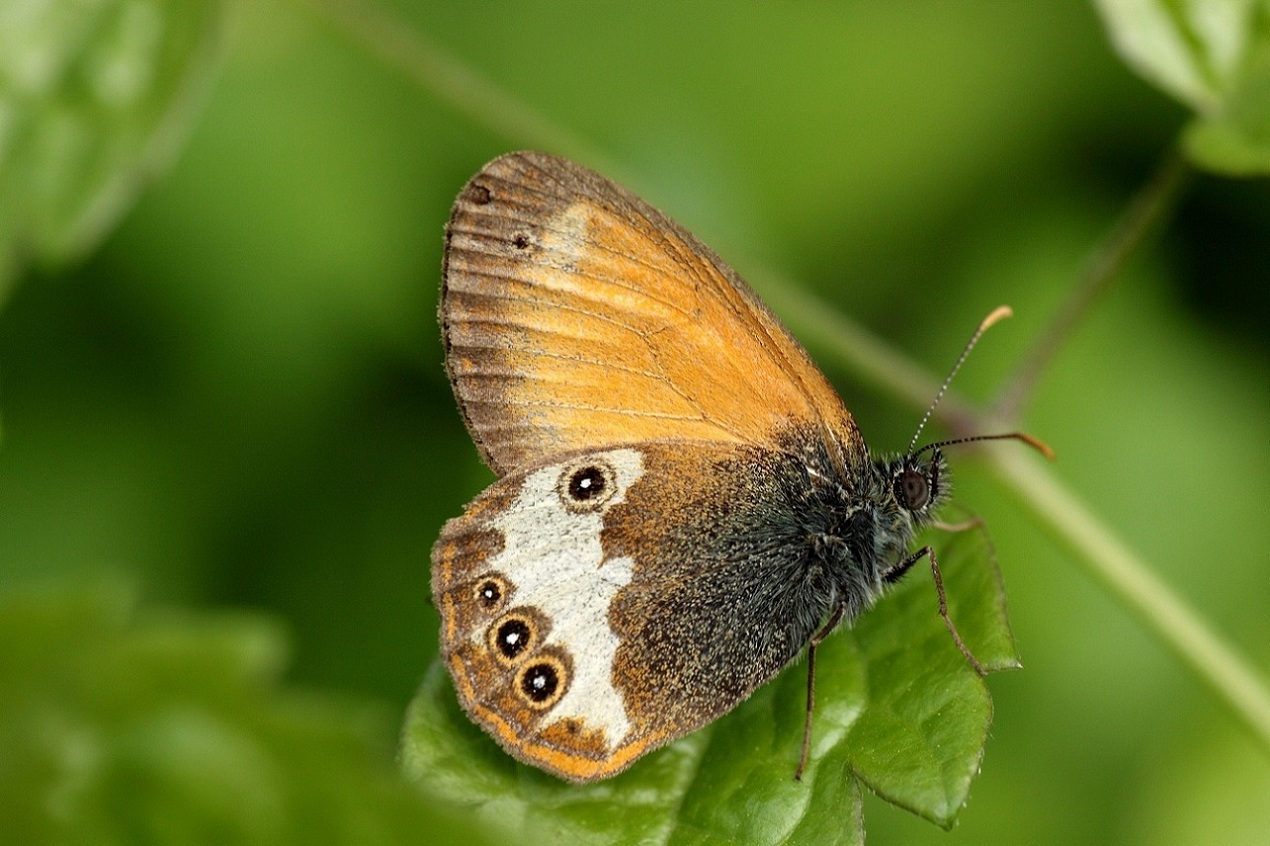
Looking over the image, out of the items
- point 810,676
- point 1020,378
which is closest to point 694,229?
point 1020,378

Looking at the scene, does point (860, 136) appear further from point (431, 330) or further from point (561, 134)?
point (561, 134)

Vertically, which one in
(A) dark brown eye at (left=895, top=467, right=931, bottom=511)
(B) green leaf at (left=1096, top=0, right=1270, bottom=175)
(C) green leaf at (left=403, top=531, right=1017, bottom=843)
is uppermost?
(B) green leaf at (left=1096, top=0, right=1270, bottom=175)

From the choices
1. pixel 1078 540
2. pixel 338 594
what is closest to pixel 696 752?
pixel 1078 540

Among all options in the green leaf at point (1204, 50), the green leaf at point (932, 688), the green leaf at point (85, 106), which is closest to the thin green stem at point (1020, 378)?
the green leaf at point (1204, 50)

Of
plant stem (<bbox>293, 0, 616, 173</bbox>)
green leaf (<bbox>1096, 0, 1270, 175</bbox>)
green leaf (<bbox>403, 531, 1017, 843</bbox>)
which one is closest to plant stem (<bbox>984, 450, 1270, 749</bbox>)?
green leaf (<bbox>403, 531, 1017, 843</bbox>)

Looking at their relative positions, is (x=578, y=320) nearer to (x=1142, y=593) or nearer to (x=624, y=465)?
(x=624, y=465)

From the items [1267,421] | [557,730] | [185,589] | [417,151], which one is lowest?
→ [185,589]

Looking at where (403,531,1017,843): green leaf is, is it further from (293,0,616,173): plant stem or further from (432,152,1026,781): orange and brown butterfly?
(293,0,616,173): plant stem
